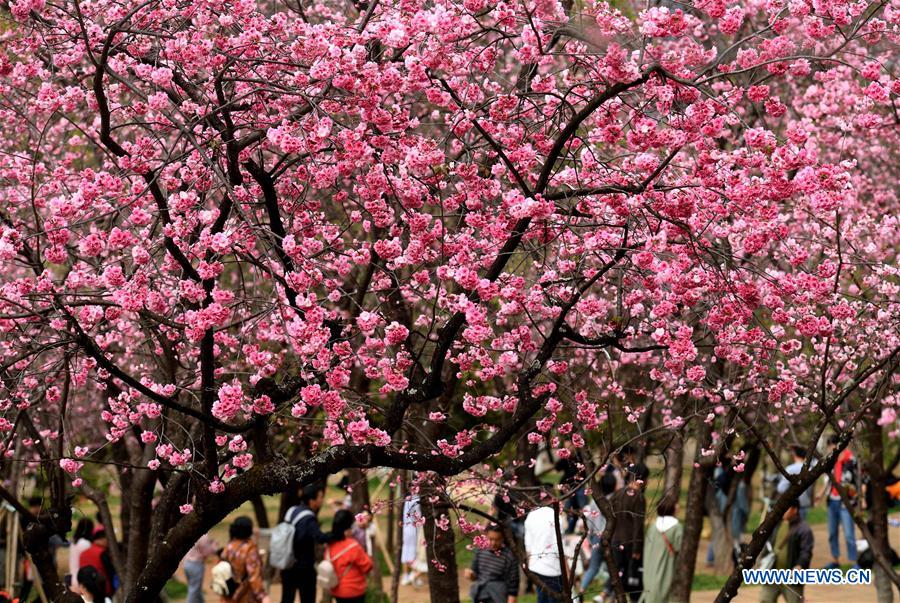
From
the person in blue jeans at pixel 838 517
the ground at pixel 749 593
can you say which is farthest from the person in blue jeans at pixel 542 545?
the person in blue jeans at pixel 838 517

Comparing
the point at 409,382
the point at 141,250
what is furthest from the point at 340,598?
the point at 141,250

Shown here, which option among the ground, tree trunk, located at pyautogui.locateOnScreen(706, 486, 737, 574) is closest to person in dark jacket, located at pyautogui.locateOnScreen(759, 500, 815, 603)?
the ground

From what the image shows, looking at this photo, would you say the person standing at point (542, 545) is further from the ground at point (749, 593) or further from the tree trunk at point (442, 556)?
the ground at point (749, 593)

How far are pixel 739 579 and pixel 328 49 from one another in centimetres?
406

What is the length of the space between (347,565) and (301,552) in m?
1.00

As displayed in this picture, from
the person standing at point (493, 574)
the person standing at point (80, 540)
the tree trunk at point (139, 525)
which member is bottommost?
the person standing at point (493, 574)

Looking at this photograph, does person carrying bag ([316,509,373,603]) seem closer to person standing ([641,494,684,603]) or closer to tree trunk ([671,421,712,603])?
person standing ([641,494,684,603])

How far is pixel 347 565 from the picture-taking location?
1053cm

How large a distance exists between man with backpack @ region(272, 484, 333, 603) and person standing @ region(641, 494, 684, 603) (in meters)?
3.03

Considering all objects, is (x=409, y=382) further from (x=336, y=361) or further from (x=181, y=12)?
(x=181, y=12)

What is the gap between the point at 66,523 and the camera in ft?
23.7

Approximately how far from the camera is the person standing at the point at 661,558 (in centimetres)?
1062

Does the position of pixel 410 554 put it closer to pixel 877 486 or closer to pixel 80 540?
pixel 80 540

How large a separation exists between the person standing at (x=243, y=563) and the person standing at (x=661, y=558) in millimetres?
3573
